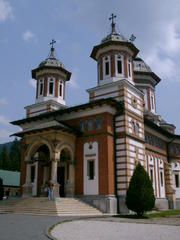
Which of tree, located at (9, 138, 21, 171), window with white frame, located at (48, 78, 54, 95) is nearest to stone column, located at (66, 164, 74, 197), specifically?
window with white frame, located at (48, 78, 54, 95)

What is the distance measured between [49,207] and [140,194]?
20.4 ft

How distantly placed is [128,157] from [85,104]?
5.67 m

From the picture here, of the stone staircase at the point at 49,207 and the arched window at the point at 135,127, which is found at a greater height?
the arched window at the point at 135,127

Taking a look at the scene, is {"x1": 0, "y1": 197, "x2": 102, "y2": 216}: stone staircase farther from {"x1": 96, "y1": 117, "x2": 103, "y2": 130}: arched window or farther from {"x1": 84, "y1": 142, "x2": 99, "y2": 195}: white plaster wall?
{"x1": 96, "y1": 117, "x2": 103, "y2": 130}: arched window

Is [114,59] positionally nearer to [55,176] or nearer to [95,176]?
[95,176]

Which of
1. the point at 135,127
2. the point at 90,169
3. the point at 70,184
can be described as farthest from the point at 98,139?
the point at 70,184

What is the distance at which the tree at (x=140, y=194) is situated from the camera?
20141 millimetres

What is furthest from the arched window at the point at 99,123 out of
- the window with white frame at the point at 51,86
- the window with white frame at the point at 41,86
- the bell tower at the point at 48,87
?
the window with white frame at the point at 41,86

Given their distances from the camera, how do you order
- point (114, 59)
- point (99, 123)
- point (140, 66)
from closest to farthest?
point (99, 123) → point (114, 59) → point (140, 66)

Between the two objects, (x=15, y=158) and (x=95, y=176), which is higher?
(x=15, y=158)

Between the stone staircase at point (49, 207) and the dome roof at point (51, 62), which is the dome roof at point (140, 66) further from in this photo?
the stone staircase at point (49, 207)

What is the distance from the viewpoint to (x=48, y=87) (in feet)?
106

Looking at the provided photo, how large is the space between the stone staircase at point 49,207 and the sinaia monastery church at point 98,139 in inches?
54.7

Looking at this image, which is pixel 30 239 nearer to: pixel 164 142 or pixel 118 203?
pixel 118 203
